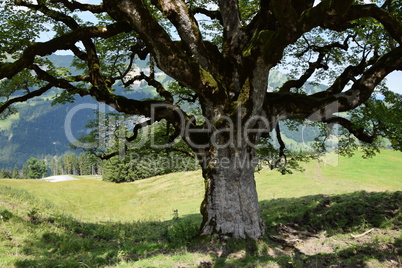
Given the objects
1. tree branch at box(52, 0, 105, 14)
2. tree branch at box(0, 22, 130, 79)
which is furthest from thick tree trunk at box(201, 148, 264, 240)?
tree branch at box(52, 0, 105, 14)

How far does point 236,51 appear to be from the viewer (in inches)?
362

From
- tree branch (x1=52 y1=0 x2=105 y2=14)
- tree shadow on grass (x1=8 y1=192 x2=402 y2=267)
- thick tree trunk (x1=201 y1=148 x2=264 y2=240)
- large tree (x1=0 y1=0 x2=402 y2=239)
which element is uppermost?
tree branch (x1=52 y1=0 x2=105 y2=14)

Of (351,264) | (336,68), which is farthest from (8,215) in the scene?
(336,68)

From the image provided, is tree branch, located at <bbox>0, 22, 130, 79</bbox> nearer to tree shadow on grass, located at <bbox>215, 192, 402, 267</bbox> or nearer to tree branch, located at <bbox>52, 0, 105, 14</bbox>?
tree branch, located at <bbox>52, 0, 105, 14</bbox>

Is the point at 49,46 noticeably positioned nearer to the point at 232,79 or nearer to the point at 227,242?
the point at 232,79

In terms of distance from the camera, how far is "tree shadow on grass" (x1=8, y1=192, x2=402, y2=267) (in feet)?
21.9

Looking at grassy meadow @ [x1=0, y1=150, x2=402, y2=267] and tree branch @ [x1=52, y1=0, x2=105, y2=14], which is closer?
grassy meadow @ [x1=0, y1=150, x2=402, y2=267]

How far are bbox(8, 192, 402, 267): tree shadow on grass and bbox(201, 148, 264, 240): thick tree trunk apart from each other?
0.40 m

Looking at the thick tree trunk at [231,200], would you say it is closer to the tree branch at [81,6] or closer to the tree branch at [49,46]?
the tree branch at [49,46]

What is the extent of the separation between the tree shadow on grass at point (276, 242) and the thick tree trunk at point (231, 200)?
0.40m

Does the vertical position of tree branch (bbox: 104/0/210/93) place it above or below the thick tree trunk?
above

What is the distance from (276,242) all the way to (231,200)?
77.5 inches

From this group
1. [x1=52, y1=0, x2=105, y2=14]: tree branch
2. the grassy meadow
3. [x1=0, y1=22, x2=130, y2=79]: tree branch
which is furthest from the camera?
[x1=52, y1=0, x2=105, y2=14]: tree branch

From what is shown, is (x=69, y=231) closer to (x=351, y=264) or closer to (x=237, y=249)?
(x=237, y=249)
